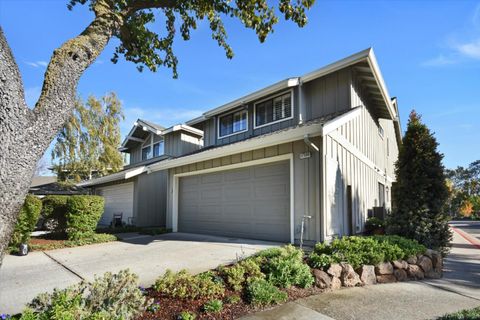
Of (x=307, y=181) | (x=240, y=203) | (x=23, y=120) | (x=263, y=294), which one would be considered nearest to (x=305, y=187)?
(x=307, y=181)

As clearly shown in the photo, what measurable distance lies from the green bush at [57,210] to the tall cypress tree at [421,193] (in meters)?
10.6

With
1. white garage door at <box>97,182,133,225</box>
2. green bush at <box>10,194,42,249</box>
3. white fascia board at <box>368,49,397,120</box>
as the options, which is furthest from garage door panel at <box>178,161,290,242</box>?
white garage door at <box>97,182,133,225</box>

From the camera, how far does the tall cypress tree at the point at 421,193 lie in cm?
740

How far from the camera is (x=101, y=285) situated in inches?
136

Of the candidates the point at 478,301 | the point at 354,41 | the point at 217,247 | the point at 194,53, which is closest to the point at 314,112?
the point at 354,41

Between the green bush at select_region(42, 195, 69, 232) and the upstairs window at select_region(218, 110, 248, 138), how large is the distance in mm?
6899

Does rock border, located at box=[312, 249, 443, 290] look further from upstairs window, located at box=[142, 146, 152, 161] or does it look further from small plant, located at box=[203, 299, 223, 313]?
upstairs window, located at box=[142, 146, 152, 161]

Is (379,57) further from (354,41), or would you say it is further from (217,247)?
(217,247)

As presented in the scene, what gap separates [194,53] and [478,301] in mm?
8377

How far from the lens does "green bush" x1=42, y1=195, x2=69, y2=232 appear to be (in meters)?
10.4

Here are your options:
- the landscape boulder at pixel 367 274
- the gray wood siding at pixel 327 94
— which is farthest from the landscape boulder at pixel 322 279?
the gray wood siding at pixel 327 94

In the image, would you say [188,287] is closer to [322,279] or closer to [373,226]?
[322,279]

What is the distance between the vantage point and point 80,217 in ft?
33.0

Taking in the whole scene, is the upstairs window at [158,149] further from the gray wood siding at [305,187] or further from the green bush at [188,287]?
the green bush at [188,287]
